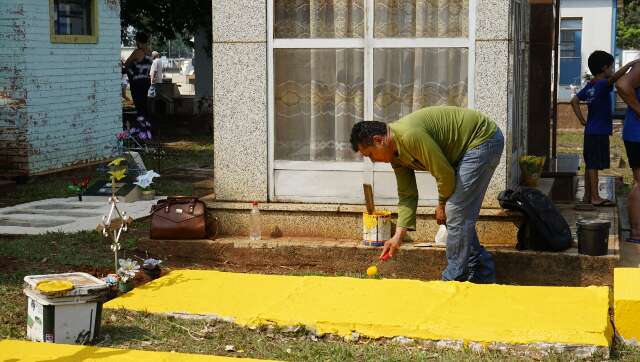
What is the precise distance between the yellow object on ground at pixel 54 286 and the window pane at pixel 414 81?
3.61 meters

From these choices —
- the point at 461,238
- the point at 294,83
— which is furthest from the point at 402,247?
the point at 294,83

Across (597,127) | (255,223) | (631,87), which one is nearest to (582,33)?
(597,127)

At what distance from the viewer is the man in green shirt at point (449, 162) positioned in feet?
23.7

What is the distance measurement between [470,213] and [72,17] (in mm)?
9610

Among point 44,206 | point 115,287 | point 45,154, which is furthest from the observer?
point 45,154

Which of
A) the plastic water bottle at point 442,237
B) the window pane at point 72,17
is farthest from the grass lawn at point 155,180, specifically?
the plastic water bottle at point 442,237

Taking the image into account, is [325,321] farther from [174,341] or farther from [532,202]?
[532,202]

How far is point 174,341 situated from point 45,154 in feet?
29.1

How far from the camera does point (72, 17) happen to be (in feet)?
51.4

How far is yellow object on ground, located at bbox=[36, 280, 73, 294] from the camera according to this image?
20.8 feet

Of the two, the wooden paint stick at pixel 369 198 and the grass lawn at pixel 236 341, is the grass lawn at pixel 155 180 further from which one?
the grass lawn at pixel 236 341

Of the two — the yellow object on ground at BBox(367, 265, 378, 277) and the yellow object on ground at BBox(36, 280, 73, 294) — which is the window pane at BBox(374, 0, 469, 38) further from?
the yellow object on ground at BBox(36, 280, 73, 294)

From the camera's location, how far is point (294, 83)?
934cm

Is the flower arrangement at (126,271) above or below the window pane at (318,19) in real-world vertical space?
below
